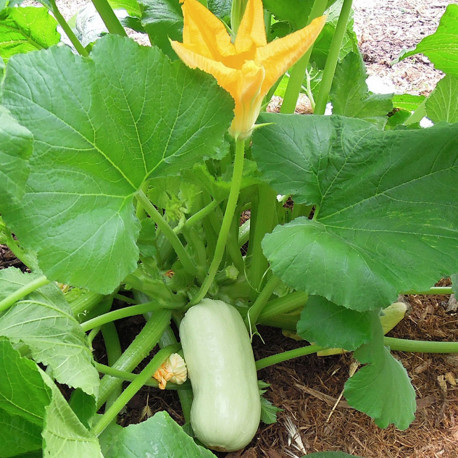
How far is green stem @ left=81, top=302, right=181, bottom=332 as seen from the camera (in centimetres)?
122

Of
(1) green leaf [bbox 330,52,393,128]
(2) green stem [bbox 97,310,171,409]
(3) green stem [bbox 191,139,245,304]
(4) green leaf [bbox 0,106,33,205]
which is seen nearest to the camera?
(4) green leaf [bbox 0,106,33,205]

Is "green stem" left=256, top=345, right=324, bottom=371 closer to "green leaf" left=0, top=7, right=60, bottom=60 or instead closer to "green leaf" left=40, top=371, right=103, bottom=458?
"green leaf" left=40, top=371, right=103, bottom=458

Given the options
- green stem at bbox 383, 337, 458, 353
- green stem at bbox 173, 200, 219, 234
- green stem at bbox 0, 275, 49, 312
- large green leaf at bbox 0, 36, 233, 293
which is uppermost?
large green leaf at bbox 0, 36, 233, 293

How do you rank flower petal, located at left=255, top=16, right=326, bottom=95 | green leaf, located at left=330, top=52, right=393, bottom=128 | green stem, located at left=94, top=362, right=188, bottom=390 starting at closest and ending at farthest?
1. flower petal, located at left=255, top=16, right=326, bottom=95
2. green stem, located at left=94, top=362, right=188, bottom=390
3. green leaf, located at left=330, top=52, right=393, bottom=128

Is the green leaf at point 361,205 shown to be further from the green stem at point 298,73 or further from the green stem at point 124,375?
the green stem at point 124,375

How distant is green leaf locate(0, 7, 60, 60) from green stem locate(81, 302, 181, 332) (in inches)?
29.1

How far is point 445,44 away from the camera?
1335mm

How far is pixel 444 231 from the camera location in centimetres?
104

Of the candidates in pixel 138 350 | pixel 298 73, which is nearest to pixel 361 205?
pixel 298 73

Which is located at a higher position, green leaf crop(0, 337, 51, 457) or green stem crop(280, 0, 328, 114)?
green stem crop(280, 0, 328, 114)

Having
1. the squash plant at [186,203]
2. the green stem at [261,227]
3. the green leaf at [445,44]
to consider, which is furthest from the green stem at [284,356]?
the green leaf at [445,44]

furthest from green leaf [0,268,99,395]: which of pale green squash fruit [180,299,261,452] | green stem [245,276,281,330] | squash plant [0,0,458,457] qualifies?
green stem [245,276,281,330]

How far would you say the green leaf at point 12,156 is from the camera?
0.77 m

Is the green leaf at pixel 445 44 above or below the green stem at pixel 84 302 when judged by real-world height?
above
